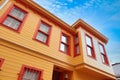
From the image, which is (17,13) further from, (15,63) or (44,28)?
(15,63)

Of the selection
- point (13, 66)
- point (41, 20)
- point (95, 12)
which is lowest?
point (13, 66)

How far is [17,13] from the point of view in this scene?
7121 mm

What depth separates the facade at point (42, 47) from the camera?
560cm

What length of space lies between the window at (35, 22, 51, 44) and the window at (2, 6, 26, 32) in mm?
1316

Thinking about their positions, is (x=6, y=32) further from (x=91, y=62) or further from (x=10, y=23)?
(x=91, y=62)

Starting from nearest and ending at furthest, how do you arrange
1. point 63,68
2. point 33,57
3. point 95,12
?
point 33,57 < point 63,68 < point 95,12

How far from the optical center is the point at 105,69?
8.81m

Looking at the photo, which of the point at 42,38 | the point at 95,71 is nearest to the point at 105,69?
the point at 95,71

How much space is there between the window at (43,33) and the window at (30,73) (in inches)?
82.0

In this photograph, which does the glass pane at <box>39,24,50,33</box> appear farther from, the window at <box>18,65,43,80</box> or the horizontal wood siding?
the window at <box>18,65,43,80</box>

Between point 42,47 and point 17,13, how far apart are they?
113 inches

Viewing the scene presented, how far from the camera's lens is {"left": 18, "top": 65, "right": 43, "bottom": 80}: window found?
216 inches

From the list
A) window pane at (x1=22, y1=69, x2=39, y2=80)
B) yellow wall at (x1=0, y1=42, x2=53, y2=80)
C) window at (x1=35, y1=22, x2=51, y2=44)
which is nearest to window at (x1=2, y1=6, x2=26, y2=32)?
window at (x1=35, y1=22, x2=51, y2=44)

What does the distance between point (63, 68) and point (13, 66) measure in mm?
3509
